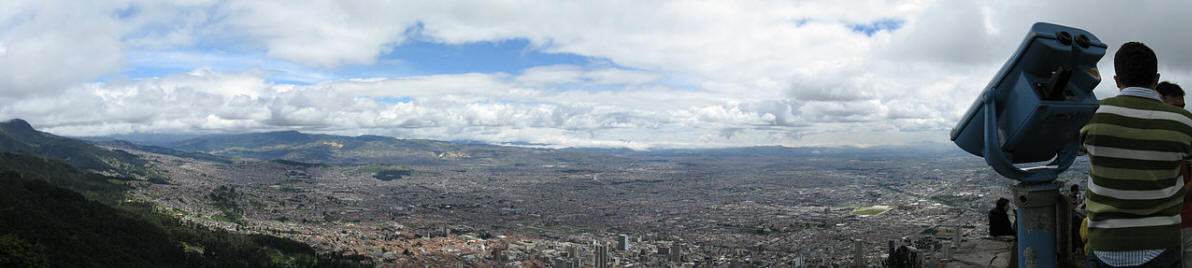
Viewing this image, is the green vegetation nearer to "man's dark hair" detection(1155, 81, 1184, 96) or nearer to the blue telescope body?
the blue telescope body

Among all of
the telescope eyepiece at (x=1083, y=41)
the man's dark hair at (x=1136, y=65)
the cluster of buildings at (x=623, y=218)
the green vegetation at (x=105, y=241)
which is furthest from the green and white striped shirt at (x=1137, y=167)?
the green vegetation at (x=105, y=241)

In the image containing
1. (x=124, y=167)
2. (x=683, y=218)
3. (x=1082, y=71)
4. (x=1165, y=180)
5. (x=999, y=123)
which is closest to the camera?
(x=1165, y=180)

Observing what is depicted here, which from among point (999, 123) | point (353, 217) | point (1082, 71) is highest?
point (1082, 71)

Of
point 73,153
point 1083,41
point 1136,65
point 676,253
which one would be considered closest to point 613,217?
point 676,253

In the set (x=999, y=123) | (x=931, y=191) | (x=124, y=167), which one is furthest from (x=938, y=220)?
(x=124, y=167)

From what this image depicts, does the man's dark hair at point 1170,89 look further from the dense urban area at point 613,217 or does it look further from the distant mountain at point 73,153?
the distant mountain at point 73,153

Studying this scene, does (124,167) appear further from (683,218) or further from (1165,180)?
(1165,180)

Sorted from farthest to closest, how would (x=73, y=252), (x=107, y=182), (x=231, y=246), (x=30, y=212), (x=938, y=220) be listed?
1. (x=107, y=182)
2. (x=231, y=246)
3. (x=938, y=220)
4. (x=30, y=212)
5. (x=73, y=252)

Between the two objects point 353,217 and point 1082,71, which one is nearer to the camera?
point 1082,71
